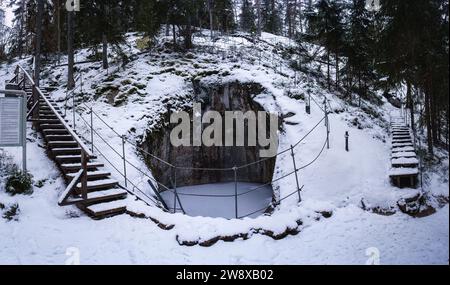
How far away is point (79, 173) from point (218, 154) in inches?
384

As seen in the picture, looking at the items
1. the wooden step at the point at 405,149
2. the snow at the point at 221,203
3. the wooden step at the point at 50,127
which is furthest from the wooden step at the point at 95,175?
the wooden step at the point at 405,149

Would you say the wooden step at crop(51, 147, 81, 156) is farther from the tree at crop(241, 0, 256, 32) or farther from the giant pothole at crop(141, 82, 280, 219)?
the tree at crop(241, 0, 256, 32)

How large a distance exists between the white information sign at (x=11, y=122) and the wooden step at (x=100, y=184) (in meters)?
2.06

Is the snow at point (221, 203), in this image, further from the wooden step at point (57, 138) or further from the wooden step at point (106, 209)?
the wooden step at point (57, 138)

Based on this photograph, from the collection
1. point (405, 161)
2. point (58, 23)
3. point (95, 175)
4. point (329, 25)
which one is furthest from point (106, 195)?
point (58, 23)

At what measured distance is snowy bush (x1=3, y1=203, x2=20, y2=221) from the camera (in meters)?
6.66

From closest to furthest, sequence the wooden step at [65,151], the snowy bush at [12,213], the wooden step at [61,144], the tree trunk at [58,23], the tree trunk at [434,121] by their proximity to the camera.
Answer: the tree trunk at [434,121]
the snowy bush at [12,213]
the wooden step at [65,151]
the wooden step at [61,144]
the tree trunk at [58,23]

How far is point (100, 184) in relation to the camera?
7941mm

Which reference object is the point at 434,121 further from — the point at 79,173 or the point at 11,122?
the point at 11,122

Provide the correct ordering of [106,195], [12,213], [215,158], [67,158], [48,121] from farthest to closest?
[215,158] → [48,121] → [67,158] → [106,195] → [12,213]

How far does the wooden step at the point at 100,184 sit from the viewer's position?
7773mm
